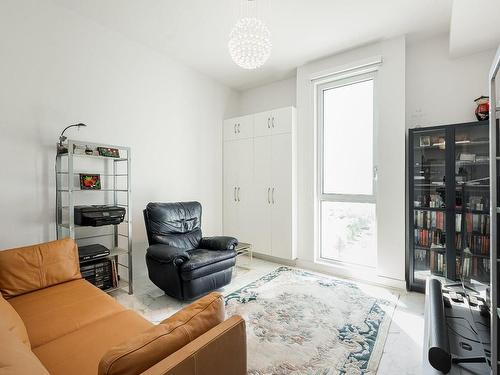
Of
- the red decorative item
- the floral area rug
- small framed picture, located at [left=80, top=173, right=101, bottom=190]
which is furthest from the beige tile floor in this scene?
the red decorative item

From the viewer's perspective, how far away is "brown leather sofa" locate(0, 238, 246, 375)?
801 mm

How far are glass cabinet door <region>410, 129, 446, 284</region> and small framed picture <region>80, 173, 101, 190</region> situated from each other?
140 inches

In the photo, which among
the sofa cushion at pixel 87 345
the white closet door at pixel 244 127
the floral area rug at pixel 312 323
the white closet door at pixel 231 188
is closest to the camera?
the sofa cushion at pixel 87 345

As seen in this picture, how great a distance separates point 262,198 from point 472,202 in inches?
99.9

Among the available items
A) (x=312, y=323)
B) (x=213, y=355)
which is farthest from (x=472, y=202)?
(x=213, y=355)

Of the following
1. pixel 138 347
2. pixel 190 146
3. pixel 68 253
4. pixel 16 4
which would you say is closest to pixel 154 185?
pixel 190 146

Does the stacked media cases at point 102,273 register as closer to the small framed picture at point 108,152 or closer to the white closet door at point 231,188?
the small framed picture at point 108,152

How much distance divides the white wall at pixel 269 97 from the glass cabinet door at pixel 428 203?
2.04m

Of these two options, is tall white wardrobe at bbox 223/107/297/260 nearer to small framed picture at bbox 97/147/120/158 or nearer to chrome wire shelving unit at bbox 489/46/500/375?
small framed picture at bbox 97/147/120/158

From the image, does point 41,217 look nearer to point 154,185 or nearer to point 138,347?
point 154,185

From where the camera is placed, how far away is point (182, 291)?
2.60 m

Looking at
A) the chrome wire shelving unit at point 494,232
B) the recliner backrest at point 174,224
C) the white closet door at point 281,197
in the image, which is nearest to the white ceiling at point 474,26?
the chrome wire shelving unit at point 494,232

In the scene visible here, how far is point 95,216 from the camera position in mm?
2453

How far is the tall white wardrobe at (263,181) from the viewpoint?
12.5ft
